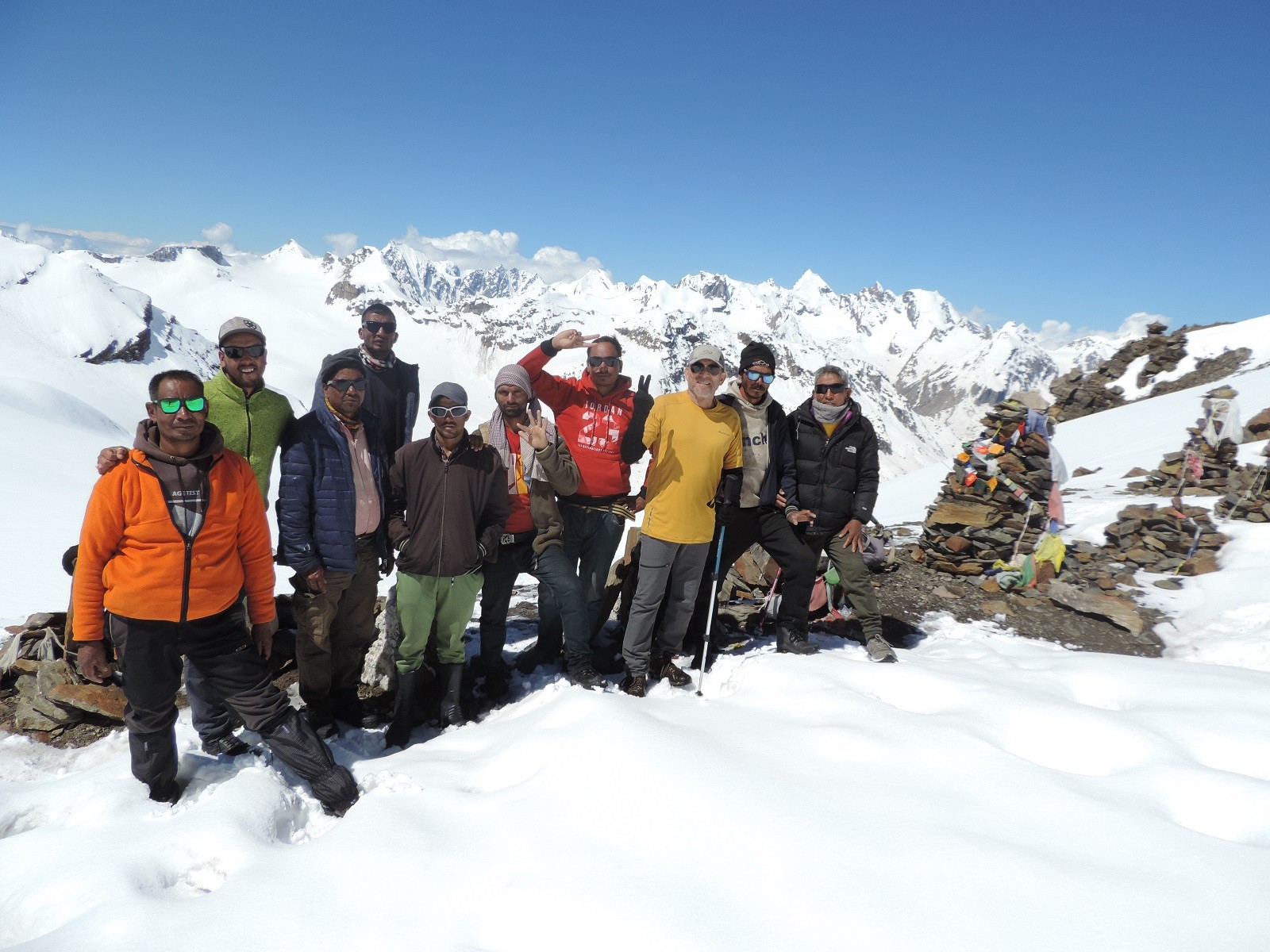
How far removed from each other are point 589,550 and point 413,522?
178 centimetres

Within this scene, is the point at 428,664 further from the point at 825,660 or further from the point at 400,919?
the point at 825,660

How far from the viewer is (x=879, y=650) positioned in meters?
6.70

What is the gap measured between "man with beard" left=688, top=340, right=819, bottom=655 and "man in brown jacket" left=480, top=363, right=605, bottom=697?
136cm

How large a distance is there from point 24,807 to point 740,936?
4.90 m

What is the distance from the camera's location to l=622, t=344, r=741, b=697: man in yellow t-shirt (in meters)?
5.60

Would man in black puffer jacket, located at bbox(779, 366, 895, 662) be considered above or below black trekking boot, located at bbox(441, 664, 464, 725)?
above

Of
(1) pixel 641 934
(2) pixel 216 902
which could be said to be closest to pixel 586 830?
(1) pixel 641 934

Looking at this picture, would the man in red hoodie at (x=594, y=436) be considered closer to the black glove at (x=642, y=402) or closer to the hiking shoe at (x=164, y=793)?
the black glove at (x=642, y=402)

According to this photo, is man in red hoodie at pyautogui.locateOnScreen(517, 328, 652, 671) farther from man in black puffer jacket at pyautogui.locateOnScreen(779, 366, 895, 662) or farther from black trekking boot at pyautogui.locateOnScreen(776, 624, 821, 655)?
black trekking boot at pyautogui.locateOnScreen(776, 624, 821, 655)

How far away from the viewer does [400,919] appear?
296 cm

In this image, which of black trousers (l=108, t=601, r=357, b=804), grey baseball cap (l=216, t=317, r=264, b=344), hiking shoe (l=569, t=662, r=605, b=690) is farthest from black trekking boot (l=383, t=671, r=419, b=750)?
grey baseball cap (l=216, t=317, r=264, b=344)

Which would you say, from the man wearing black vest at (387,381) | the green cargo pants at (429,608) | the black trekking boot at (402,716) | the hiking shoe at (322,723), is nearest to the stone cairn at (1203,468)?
the green cargo pants at (429,608)

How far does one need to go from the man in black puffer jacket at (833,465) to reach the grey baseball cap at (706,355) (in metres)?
1.21

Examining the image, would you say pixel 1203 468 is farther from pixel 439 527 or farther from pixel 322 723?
pixel 322 723
